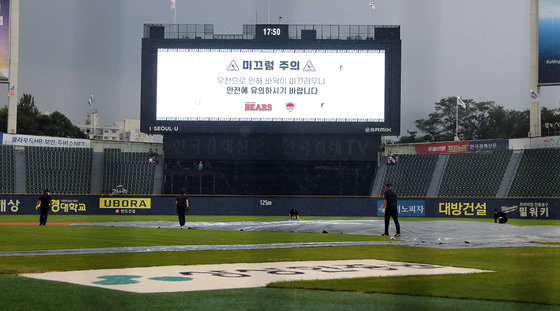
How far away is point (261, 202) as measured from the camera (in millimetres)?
53406

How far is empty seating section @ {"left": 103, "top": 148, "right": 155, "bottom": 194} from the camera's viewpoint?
201ft

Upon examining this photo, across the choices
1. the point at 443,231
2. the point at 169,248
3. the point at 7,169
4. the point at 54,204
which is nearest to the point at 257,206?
the point at 54,204

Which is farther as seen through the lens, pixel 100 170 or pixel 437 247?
pixel 100 170

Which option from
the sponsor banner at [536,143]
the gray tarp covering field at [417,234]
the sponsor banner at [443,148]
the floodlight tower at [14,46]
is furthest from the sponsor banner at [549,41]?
the floodlight tower at [14,46]

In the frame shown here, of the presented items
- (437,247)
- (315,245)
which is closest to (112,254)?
(315,245)

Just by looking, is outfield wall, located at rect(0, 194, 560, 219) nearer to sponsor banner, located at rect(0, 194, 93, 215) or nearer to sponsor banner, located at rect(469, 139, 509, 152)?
sponsor banner, located at rect(0, 194, 93, 215)

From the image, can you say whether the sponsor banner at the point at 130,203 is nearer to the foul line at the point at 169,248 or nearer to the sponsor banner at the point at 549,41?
the sponsor banner at the point at 549,41

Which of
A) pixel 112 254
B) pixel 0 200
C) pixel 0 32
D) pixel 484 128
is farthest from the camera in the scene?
pixel 484 128

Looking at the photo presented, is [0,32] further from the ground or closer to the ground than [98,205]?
further from the ground

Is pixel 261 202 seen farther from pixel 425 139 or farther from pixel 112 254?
pixel 425 139

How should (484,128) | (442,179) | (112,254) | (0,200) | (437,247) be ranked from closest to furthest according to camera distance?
1. (112,254)
2. (437,247)
3. (0,200)
4. (442,179)
5. (484,128)

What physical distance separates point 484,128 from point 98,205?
66214 mm

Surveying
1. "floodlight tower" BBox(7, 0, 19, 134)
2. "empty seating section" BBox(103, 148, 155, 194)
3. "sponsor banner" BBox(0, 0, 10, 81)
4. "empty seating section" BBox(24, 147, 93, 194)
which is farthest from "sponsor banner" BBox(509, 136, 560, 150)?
"sponsor banner" BBox(0, 0, 10, 81)

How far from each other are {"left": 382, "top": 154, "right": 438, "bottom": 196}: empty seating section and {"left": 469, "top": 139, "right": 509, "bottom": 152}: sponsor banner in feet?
10.5
